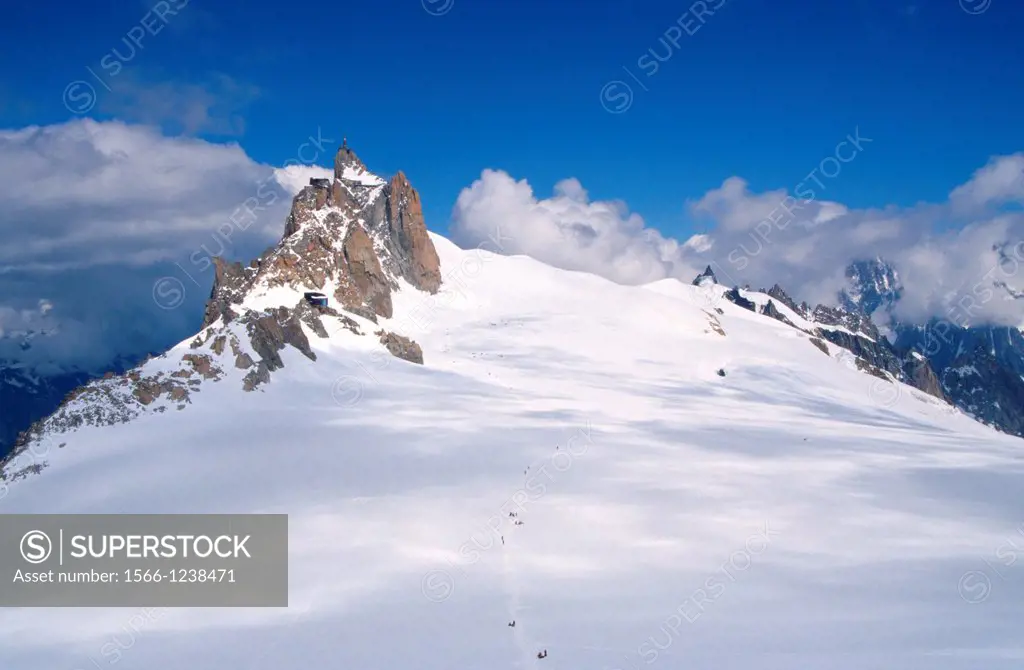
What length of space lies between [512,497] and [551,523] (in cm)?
355

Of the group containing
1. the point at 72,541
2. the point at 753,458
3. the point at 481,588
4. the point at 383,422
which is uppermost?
the point at 383,422

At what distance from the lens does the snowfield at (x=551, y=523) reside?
18.0 meters

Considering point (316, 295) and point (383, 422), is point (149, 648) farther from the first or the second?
point (316, 295)

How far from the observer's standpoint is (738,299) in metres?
180

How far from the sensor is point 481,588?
21.8 metres

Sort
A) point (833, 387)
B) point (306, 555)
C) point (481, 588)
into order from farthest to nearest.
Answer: point (833, 387) → point (306, 555) → point (481, 588)

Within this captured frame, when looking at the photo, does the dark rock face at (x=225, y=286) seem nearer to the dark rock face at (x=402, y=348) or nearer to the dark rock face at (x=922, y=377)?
the dark rock face at (x=402, y=348)

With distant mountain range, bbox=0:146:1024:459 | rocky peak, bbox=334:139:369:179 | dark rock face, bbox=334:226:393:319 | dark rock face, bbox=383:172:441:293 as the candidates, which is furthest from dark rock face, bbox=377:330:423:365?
rocky peak, bbox=334:139:369:179

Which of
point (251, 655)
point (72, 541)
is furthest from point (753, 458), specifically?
point (72, 541)

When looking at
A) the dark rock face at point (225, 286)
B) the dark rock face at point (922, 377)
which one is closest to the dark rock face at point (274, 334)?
the dark rock face at point (225, 286)

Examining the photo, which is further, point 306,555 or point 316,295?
point 316,295

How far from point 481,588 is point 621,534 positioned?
607 centimetres

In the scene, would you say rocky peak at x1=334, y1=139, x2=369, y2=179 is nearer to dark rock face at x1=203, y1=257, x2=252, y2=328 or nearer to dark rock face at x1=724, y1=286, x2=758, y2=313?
dark rock face at x1=203, y1=257, x2=252, y2=328

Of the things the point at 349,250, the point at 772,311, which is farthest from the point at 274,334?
the point at 772,311
